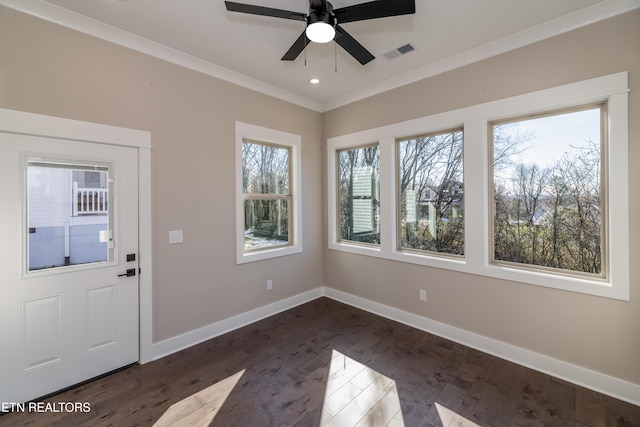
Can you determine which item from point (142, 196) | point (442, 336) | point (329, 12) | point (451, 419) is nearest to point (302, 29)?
point (329, 12)

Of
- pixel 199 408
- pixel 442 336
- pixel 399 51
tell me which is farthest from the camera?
pixel 442 336

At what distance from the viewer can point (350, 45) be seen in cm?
213

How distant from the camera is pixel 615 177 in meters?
2.13

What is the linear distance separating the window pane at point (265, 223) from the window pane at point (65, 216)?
4.94 feet

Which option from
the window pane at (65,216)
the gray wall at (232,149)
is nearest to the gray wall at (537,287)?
the gray wall at (232,149)

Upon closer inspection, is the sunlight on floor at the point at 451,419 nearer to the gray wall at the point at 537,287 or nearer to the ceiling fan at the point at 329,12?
the gray wall at the point at 537,287

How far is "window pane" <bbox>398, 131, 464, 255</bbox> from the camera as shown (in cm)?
311

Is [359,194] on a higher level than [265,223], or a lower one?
higher

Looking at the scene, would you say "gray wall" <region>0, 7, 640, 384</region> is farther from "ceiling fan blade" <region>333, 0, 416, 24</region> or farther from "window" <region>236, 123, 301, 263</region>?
"ceiling fan blade" <region>333, 0, 416, 24</region>

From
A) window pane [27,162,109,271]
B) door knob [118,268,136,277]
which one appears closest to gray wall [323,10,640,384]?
door knob [118,268,136,277]

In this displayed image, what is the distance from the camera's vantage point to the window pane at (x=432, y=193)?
10.2 feet

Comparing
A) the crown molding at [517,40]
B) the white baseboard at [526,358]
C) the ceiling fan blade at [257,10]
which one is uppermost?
the crown molding at [517,40]

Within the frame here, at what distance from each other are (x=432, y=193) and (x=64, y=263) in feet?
12.2

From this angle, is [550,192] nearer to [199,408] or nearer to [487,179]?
[487,179]
